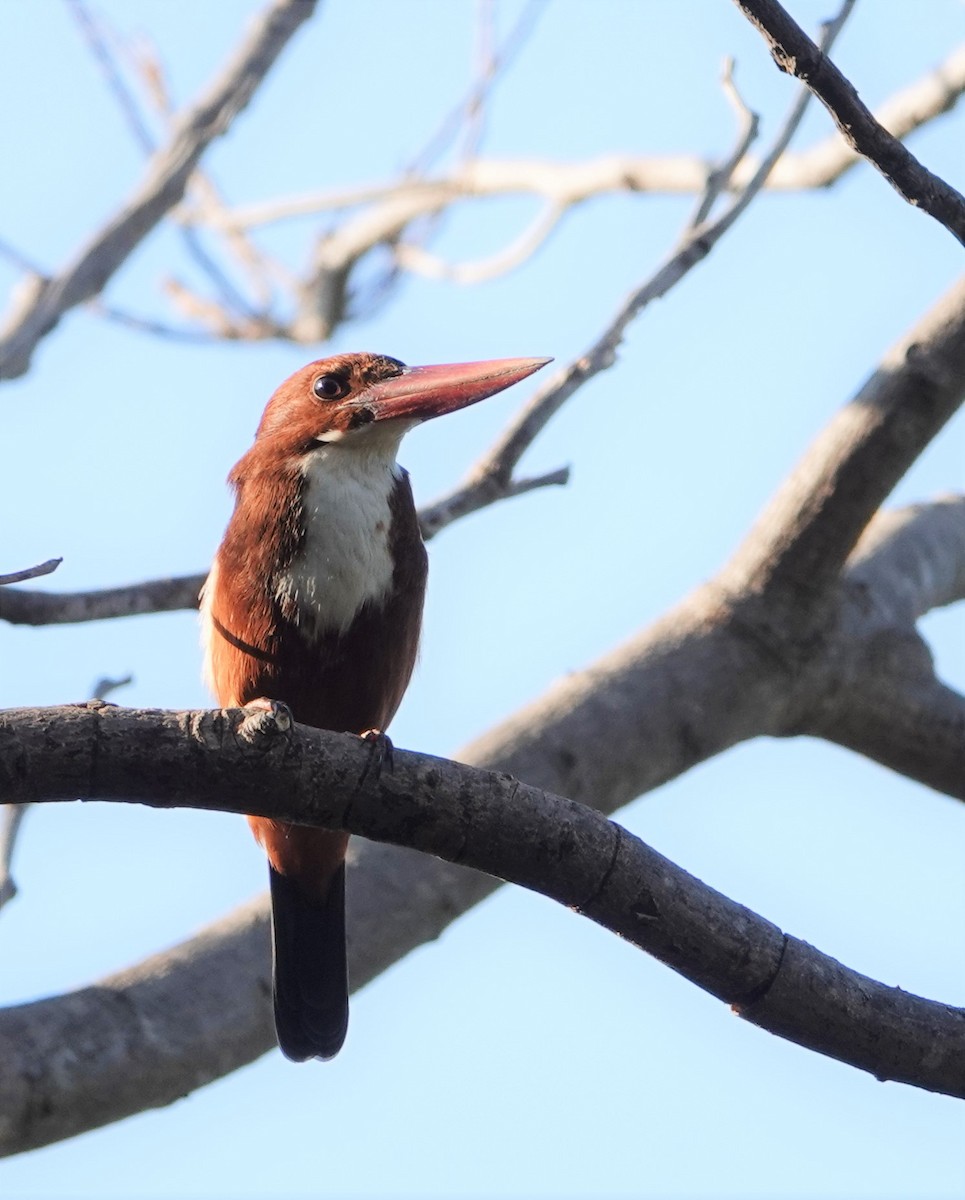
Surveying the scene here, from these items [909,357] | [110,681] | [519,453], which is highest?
[909,357]

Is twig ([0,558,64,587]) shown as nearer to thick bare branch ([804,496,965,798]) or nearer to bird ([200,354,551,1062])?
bird ([200,354,551,1062])

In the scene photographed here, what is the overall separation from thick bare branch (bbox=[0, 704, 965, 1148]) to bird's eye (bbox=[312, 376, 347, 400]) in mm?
1519

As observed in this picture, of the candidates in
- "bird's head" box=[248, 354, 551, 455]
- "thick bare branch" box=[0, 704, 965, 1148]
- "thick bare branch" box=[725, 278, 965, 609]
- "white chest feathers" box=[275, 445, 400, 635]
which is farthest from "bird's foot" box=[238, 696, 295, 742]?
"thick bare branch" box=[725, 278, 965, 609]

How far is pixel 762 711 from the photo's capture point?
508 centimetres

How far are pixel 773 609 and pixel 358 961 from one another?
5.61 feet

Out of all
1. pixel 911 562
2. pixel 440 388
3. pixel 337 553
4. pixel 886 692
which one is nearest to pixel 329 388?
pixel 440 388

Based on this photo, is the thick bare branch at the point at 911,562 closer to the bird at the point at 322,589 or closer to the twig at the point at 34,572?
the bird at the point at 322,589

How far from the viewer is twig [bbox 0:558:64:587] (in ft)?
10.2

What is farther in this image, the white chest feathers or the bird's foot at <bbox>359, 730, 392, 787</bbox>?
the white chest feathers

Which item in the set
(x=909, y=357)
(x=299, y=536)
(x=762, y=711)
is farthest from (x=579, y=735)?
(x=909, y=357)

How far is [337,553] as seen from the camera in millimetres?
3973

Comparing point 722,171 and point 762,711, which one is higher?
point 722,171

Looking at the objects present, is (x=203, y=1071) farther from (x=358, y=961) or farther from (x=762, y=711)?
(x=762, y=711)

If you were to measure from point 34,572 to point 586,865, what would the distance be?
123 centimetres
